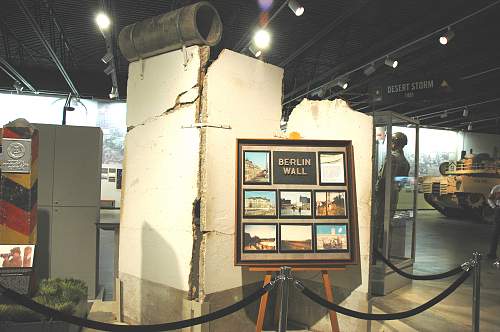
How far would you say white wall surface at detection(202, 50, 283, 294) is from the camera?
3.32 meters

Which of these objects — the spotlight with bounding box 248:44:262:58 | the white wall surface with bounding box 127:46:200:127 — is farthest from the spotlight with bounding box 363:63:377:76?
the white wall surface with bounding box 127:46:200:127

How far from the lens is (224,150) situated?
3398mm

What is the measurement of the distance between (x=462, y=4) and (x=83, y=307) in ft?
22.6

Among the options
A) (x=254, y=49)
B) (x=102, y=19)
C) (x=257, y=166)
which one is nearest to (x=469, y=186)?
(x=254, y=49)

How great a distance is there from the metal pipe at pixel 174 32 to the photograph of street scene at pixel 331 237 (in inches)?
65.4

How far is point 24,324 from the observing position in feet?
10.0

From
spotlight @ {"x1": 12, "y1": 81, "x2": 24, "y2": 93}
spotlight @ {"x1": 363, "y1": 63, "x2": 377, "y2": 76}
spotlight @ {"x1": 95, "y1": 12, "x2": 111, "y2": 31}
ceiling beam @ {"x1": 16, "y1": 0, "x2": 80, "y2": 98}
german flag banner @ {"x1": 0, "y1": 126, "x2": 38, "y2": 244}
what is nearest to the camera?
german flag banner @ {"x1": 0, "y1": 126, "x2": 38, "y2": 244}

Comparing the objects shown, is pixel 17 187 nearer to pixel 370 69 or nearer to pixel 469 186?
pixel 370 69

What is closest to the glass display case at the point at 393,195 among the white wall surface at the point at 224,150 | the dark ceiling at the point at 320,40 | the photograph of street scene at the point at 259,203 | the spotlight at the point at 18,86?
the dark ceiling at the point at 320,40

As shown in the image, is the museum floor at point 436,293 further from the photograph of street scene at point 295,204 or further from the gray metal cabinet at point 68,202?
the photograph of street scene at point 295,204

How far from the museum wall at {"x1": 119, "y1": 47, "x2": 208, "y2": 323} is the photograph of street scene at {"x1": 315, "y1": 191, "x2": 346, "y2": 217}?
0.93 meters

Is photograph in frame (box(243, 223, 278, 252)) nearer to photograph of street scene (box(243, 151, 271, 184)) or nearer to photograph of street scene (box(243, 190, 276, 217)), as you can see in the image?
photograph of street scene (box(243, 190, 276, 217))

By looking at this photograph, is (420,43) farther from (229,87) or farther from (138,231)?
(138,231)

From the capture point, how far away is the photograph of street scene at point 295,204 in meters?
3.09
